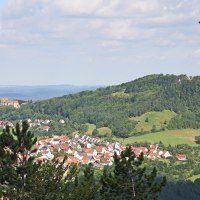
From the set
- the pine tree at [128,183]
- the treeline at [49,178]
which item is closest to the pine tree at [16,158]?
the treeline at [49,178]

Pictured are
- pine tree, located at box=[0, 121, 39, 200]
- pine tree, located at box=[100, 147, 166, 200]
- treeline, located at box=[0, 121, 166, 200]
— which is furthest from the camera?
pine tree, located at box=[100, 147, 166, 200]

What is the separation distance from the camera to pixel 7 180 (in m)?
28.3

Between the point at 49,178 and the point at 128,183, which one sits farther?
the point at 128,183

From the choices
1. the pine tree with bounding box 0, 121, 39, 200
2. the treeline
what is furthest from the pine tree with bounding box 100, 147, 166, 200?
the pine tree with bounding box 0, 121, 39, 200

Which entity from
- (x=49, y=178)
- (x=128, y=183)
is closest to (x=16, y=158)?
(x=49, y=178)

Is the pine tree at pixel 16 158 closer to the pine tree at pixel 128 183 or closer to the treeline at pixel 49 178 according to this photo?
the treeline at pixel 49 178

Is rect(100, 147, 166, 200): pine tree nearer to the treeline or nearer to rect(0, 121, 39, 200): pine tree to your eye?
the treeline

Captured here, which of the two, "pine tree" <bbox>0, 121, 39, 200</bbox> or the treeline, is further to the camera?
"pine tree" <bbox>0, 121, 39, 200</bbox>

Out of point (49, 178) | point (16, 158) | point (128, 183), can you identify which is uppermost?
point (16, 158)

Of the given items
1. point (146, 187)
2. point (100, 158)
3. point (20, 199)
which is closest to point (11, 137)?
point (20, 199)

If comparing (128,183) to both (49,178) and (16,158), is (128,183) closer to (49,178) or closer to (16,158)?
(16,158)

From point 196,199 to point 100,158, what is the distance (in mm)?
70922

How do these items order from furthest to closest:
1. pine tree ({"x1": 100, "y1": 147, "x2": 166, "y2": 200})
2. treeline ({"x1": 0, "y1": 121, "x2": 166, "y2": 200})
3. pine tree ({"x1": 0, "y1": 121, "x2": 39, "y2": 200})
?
pine tree ({"x1": 100, "y1": 147, "x2": 166, "y2": 200}) < pine tree ({"x1": 0, "y1": 121, "x2": 39, "y2": 200}) < treeline ({"x1": 0, "y1": 121, "x2": 166, "y2": 200})

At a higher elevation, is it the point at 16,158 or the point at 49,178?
the point at 16,158
